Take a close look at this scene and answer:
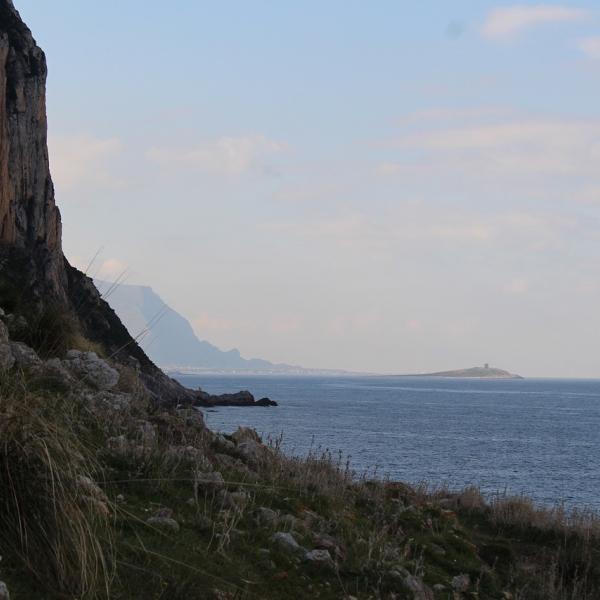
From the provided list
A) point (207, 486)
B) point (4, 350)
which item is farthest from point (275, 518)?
point (4, 350)

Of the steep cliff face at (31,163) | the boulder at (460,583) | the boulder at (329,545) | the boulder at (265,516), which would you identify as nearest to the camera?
the boulder at (329,545)

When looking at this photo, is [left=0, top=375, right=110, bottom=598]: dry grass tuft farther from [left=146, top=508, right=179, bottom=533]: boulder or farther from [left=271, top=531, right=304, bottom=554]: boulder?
[left=271, top=531, right=304, bottom=554]: boulder

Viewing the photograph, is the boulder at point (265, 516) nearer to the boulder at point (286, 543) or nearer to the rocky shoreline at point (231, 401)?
the boulder at point (286, 543)

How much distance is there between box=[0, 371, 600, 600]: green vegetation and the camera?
628 centimetres

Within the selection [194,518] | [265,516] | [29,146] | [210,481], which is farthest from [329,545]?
[29,146]

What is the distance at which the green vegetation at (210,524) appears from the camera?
247 inches

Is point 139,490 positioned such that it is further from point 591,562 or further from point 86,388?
point 591,562

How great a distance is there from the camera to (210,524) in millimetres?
8562

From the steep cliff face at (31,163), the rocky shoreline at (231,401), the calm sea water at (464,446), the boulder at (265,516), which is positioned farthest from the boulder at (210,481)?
the rocky shoreline at (231,401)

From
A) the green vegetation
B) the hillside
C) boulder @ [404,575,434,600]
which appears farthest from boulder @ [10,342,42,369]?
boulder @ [404,575,434,600]

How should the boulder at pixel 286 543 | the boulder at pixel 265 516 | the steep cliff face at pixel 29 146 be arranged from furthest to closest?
the steep cliff face at pixel 29 146 < the boulder at pixel 265 516 < the boulder at pixel 286 543

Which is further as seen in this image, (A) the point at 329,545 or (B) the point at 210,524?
(A) the point at 329,545

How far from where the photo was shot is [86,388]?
12.2 metres

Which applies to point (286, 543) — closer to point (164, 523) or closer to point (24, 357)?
point (164, 523)
